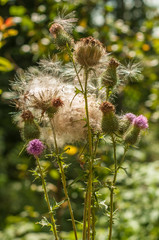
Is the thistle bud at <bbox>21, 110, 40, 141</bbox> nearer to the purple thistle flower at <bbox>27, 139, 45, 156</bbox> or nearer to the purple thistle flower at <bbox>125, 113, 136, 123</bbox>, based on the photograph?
the purple thistle flower at <bbox>27, 139, 45, 156</bbox>

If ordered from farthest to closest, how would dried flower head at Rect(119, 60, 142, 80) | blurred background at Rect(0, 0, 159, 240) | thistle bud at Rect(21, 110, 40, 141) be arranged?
blurred background at Rect(0, 0, 159, 240)
dried flower head at Rect(119, 60, 142, 80)
thistle bud at Rect(21, 110, 40, 141)

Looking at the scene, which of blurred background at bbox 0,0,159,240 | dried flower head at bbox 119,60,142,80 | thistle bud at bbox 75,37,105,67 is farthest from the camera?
blurred background at bbox 0,0,159,240

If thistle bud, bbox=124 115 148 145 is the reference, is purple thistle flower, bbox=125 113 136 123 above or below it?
above

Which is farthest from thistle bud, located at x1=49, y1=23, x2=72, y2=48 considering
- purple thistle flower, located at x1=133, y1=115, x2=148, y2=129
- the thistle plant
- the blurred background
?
the blurred background

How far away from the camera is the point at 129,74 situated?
1323 millimetres

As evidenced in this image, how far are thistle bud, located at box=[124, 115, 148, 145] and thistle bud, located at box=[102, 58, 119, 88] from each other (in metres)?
0.18

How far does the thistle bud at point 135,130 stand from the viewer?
3.85ft

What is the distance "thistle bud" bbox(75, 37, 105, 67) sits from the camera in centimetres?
103

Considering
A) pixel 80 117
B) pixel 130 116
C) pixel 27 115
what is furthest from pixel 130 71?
pixel 27 115

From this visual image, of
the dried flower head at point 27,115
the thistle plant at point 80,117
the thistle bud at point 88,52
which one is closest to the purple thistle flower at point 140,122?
the thistle plant at point 80,117

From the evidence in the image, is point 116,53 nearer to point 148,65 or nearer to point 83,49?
point 148,65

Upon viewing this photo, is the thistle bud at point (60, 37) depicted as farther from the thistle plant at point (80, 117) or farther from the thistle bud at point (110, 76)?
the thistle bud at point (110, 76)

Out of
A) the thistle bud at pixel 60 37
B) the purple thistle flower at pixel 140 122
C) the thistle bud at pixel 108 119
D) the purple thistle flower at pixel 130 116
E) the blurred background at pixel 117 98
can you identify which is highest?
the blurred background at pixel 117 98

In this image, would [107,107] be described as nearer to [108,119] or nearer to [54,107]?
[108,119]
